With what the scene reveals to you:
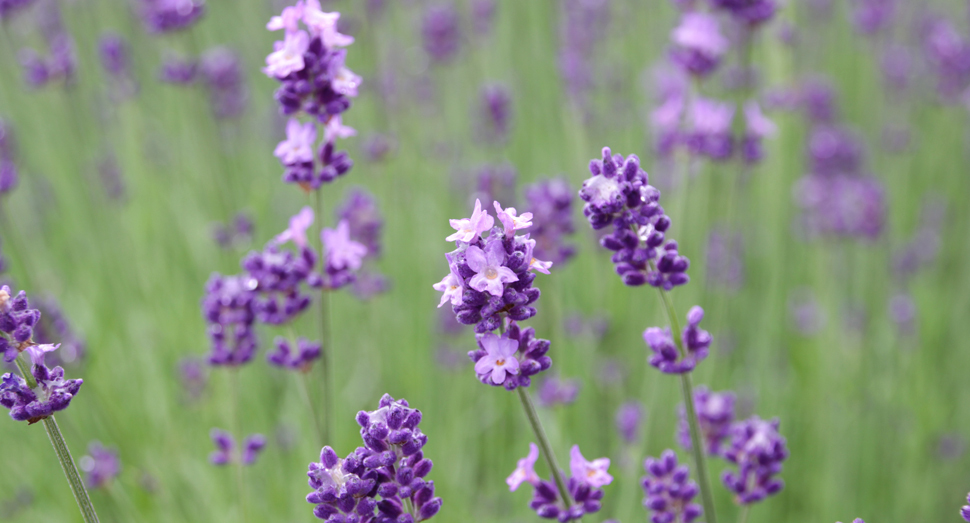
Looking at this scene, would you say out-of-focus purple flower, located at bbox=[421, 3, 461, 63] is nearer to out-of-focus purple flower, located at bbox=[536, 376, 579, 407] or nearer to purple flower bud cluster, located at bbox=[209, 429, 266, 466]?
out-of-focus purple flower, located at bbox=[536, 376, 579, 407]

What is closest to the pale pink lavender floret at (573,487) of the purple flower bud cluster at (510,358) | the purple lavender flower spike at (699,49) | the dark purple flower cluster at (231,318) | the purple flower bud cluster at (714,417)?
the purple flower bud cluster at (510,358)

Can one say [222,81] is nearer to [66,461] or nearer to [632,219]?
[66,461]

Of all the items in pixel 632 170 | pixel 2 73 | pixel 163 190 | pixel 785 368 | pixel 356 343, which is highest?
pixel 2 73

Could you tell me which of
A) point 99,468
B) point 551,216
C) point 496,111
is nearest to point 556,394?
point 551,216

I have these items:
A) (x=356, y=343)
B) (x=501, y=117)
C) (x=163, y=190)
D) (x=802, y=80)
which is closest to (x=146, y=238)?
(x=163, y=190)

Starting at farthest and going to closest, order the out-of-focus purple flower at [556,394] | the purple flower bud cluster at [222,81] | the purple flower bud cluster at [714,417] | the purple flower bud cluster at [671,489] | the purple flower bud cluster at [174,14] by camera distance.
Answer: the purple flower bud cluster at [222,81], the purple flower bud cluster at [174,14], the out-of-focus purple flower at [556,394], the purple flower bud cluster at [714,417], the purple flower bud cluster at [671,489]

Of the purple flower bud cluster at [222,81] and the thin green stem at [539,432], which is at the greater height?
the purple flower bud cluster at [222,81]

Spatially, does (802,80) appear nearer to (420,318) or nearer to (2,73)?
(420,318)

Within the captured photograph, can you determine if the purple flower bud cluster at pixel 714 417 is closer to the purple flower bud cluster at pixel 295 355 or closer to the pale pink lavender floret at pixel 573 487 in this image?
the pale pink lavender floret at pixel 573 487
